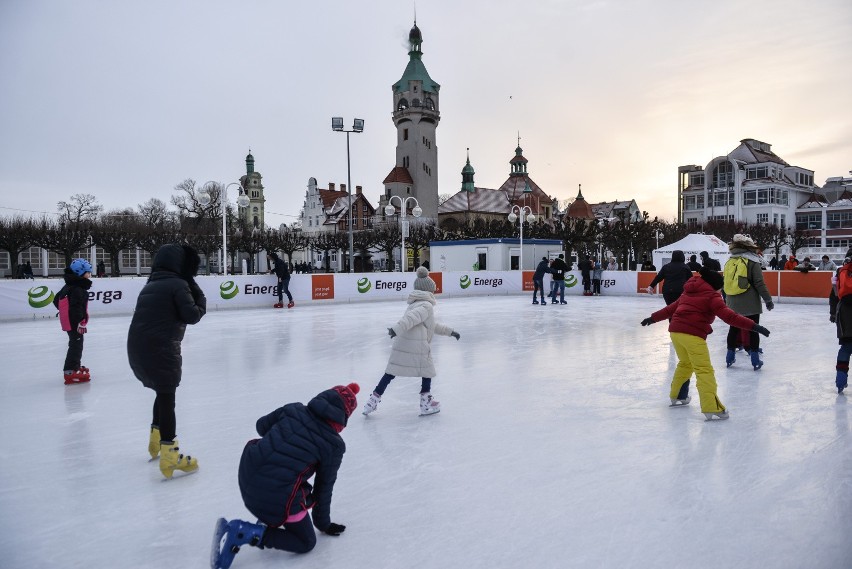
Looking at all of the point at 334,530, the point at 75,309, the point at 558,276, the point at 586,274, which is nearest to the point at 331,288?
the point at 558,276

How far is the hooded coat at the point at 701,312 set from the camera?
188 inches

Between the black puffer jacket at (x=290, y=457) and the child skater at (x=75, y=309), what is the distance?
4.61 meters

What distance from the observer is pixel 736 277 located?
6.91 m

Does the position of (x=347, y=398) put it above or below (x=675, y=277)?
below

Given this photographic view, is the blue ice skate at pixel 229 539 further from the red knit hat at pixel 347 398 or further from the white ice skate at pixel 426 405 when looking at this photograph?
the white ice skate at pixel 426 405

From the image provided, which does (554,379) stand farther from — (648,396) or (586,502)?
(586,502)

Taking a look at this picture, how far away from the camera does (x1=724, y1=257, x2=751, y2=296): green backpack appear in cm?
686

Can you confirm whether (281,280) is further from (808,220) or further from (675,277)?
(808,220)

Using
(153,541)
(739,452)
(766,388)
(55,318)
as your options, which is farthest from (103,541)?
(55,318)

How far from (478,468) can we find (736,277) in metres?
4.75

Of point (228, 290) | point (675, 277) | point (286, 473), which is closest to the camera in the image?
point (286, 473)

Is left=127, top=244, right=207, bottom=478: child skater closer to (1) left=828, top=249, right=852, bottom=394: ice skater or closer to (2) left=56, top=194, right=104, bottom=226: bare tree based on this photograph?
(1) left=828, top=249, right=852, bottom=394: ice skater

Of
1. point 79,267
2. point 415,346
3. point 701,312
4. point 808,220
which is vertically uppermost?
point 808,220

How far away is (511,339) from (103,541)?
7.63m
